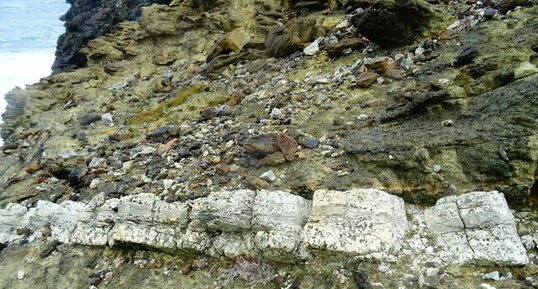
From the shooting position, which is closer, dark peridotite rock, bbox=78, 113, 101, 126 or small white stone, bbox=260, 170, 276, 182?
small white stone, bbox=260, 170, 276, 182

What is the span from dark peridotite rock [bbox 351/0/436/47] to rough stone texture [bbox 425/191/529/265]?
15.0 ft

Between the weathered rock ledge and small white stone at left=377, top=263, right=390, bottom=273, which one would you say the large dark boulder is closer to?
the weathered rock ledge

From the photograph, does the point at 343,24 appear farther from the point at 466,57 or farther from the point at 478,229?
the point at 478,229

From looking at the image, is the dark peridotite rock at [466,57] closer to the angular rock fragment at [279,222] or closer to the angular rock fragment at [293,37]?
the angular rock fragment at [279,222]

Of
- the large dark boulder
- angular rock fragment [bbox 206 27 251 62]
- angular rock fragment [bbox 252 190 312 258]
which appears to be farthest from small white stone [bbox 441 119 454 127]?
the large dark boulder

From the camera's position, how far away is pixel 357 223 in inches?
183

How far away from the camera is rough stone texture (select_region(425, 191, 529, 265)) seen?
409 centimetres

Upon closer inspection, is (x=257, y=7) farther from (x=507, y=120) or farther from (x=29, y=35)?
(x=29, y=35)

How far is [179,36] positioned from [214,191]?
10827 millimetres

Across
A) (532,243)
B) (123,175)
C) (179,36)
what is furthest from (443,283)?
(179,36)

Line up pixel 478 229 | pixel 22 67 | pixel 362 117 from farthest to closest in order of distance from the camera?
1. pixel 22 67
2. pixel 362 117
3. pixel 478 229

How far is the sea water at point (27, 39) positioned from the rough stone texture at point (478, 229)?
2424cm

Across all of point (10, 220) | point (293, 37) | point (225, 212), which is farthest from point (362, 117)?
point (10, 220)

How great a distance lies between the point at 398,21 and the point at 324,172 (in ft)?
14.1
